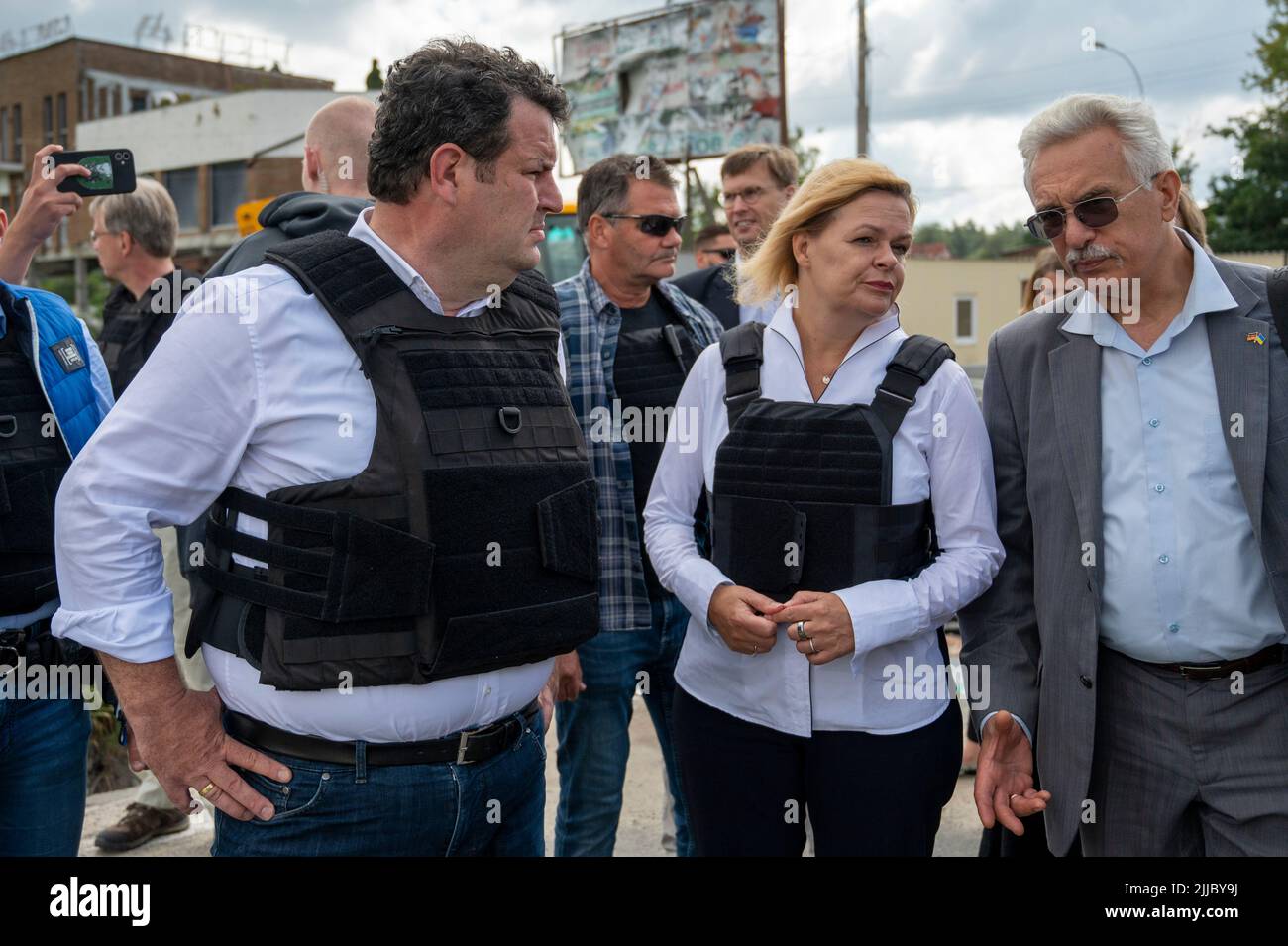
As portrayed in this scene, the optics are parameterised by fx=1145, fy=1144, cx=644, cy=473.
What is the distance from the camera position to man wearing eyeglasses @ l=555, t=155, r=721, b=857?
3525 mm

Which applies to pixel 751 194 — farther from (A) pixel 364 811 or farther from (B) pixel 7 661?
(A) pixel 364 811

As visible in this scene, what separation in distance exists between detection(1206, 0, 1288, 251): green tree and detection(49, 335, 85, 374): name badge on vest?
29811 mm

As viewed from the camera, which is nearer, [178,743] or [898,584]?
[178,743]

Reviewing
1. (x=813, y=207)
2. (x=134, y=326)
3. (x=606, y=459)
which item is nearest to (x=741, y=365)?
(x=813, y=207)

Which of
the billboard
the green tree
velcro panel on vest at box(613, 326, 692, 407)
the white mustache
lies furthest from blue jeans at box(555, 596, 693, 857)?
the green tree

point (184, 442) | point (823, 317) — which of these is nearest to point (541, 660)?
point (184, 442)

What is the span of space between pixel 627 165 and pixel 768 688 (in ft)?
6.72

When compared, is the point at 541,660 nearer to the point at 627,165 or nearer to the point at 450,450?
the point at 450,450

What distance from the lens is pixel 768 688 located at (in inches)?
105

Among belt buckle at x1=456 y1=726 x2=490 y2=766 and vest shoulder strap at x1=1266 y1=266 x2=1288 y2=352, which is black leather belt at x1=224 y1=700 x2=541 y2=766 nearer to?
belt buckle at x1=456 y1=726 x2=490 y2=766

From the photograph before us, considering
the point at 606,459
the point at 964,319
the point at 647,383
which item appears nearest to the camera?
the point at 606,459

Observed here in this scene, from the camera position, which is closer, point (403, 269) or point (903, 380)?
point (403, 269)

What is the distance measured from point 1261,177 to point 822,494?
31161 millimetres

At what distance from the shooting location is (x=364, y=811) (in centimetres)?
199
